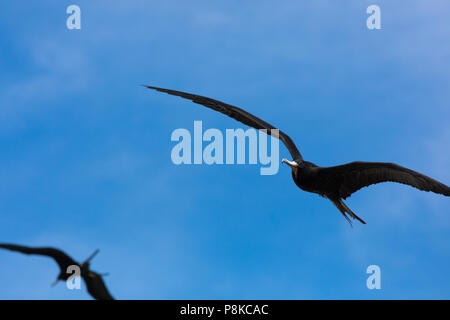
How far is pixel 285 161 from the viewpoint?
12055 millimetres

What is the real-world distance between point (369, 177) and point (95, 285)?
692 cm

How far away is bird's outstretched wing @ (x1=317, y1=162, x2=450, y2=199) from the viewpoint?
10.8 metres

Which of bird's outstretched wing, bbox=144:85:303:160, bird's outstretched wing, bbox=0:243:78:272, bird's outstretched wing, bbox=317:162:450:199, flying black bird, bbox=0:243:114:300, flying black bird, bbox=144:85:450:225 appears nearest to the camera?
bird's outstretched wing, bbox=0:243:78:272

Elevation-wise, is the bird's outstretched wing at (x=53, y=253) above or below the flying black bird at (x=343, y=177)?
below

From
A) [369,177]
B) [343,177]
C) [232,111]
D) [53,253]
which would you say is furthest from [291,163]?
[53,253]

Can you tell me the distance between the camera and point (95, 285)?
7090 mm

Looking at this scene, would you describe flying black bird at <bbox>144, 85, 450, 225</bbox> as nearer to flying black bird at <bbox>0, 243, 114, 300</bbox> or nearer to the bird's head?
the bird's head

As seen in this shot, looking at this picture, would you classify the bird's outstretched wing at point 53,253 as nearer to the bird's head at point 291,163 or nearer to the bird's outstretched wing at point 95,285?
the bird's outstretched wing at point 95,285

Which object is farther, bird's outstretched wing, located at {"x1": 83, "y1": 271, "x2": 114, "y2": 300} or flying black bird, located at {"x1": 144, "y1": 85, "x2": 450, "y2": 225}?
flying black bird, located at {"x1": 144, "y1": 85, "x2": 450, "y2": 225}

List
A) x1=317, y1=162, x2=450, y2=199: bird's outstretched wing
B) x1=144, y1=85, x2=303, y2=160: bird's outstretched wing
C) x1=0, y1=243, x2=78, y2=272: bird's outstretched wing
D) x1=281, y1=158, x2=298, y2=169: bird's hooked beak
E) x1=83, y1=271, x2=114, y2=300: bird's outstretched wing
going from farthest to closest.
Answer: x1=144, y1=85, x2=303, y2=160: bird's outstretched wing < x1=281, y1=158, x2=298, y2=169: bird's hooked beak < x1=317, y1=162, x2=450, y2=199: bird's outstretched wing < x1=83, y1=271, x2=114, y2=300: bird's outstretched wing < x1=0, y1=243, x2=78, y2=272: bird's outstretched wing

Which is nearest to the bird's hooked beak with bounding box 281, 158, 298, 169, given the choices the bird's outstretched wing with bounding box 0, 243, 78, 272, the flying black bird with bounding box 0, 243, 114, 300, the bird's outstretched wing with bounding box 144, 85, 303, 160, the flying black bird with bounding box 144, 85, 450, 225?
the flying black bird with bounding box 144, 85, 450, 225

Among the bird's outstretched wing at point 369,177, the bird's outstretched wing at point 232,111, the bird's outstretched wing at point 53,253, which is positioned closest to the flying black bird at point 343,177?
the bird's outstretched wing at point 369,177

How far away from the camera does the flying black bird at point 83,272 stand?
6906 millimetres
